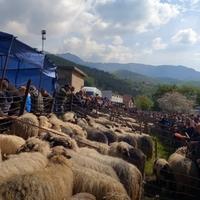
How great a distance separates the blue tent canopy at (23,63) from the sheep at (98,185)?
6.87 metres

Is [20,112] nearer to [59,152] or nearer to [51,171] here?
[59,152]

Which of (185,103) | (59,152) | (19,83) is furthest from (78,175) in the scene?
(185,103)

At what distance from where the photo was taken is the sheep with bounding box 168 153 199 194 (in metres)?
12.8

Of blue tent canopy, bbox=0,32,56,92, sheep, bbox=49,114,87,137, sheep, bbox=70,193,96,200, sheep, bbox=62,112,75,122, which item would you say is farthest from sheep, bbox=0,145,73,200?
sheep, bbox=62,112,75,122

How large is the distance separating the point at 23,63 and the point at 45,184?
14.8 m

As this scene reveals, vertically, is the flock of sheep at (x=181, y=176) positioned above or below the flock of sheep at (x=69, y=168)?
below

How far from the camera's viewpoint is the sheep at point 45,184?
6.20 meters

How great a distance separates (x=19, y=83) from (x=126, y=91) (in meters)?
177

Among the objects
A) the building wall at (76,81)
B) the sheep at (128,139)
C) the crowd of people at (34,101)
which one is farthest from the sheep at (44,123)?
the building wall at (76,81)

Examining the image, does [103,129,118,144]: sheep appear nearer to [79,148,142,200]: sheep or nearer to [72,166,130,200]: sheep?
[79,148,142,200]: sheep

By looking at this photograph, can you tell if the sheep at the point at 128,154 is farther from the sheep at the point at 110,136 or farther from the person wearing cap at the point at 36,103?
the person wearing cap at the point at 36,103

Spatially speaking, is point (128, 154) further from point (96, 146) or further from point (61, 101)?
point (61, 101)

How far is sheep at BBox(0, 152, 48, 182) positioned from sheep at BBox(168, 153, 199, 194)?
18.6 feet

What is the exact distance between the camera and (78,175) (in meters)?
8.23
